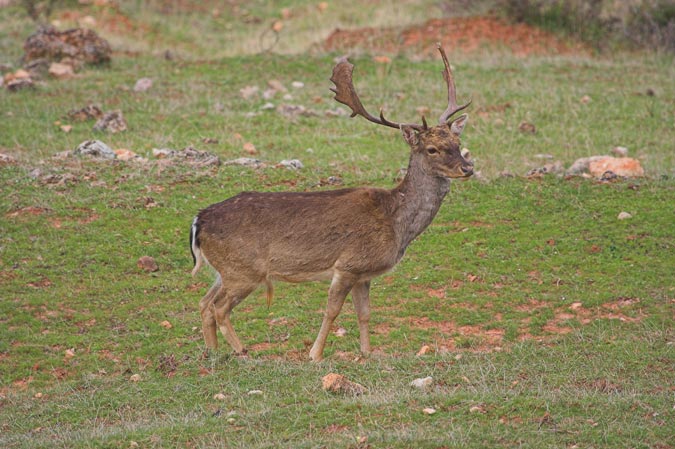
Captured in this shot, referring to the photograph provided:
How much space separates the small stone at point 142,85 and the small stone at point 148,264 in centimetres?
802

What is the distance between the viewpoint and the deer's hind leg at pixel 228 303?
9508 mm

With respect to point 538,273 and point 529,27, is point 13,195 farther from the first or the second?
point 529,27

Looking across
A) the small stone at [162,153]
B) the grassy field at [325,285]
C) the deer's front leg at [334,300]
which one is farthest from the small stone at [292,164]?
the deer's front leg at [334,300]

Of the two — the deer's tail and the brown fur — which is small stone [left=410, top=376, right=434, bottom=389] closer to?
the brown fur

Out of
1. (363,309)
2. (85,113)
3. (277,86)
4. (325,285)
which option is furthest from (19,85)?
(363,309)

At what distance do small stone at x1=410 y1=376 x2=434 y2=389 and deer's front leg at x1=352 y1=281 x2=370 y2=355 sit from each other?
1.56 m

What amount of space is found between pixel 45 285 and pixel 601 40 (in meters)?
16.5

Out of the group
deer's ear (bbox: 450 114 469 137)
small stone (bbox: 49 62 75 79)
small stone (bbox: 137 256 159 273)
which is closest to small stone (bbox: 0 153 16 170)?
small stone (bbox: 137 256 159 273)

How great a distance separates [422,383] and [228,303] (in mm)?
2319

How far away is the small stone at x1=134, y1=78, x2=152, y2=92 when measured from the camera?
63.6 feet

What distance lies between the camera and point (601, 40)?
77.8 feet

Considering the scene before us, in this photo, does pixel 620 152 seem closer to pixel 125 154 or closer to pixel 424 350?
pixel 424 350

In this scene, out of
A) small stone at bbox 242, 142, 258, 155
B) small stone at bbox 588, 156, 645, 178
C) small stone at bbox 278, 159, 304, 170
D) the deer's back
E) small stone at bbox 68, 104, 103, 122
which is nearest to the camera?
the deer's back

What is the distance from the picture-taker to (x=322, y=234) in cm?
943
